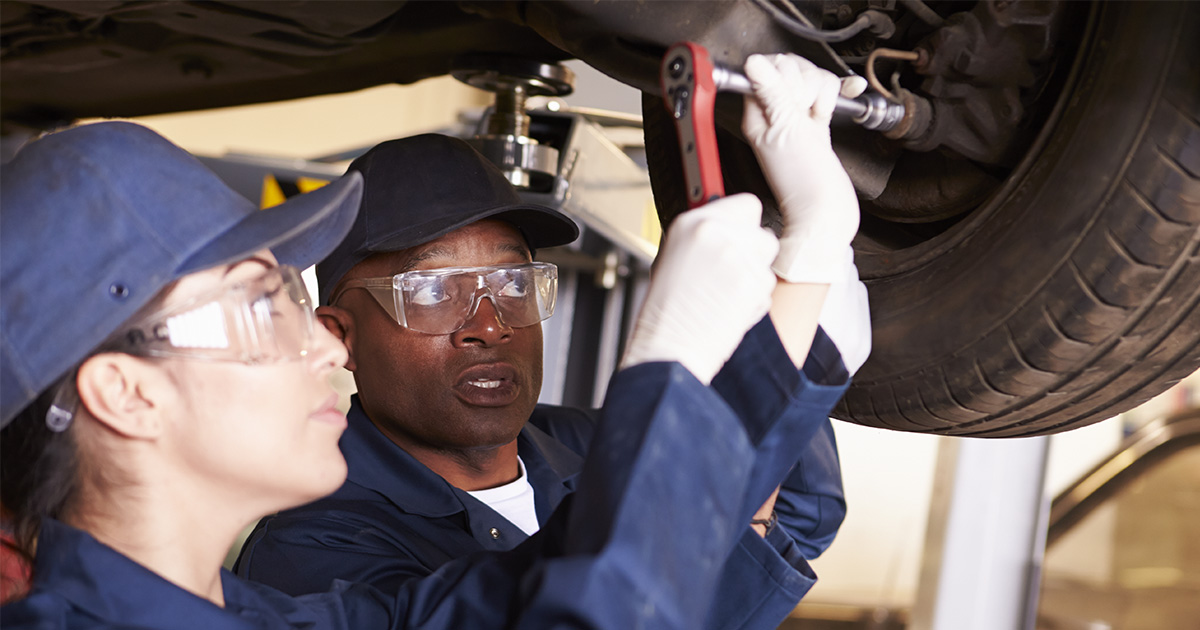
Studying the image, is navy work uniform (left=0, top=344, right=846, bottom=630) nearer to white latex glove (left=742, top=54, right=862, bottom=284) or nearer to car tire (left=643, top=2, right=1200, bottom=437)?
white latex glove (left=742, top=54, right=862, bottom=284)

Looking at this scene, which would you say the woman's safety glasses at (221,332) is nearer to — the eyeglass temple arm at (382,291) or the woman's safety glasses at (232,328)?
the woman's safety glasses at (232,328)

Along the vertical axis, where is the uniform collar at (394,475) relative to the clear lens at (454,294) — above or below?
below

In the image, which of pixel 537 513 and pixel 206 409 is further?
pixel 537 513

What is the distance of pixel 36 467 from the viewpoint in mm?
763

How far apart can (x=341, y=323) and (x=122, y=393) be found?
Result: 0.63 m

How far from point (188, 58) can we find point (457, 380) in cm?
89

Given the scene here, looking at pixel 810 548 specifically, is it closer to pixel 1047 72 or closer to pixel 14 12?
pixel 1047 72

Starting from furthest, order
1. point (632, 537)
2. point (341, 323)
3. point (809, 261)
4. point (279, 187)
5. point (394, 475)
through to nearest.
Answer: point (279, 187) < point (341, 323) < point (394, 475) < point (809, 261) < point (632, 537)

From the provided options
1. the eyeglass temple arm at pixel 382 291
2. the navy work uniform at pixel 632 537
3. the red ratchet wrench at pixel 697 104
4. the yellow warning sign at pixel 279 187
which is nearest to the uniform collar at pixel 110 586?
the navy work uniform at pixel 632 537

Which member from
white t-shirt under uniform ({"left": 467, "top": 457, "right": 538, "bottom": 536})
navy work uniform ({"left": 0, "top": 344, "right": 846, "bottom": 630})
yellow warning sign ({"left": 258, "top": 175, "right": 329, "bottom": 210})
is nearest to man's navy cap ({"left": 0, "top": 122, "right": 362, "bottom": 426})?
navy work uniform ({"left": 0, "top": 344, "right": 846, "bottom": 630})

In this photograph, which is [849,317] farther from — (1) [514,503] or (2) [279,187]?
(2) [279,187]

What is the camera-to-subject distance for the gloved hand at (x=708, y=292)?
0.72 meters

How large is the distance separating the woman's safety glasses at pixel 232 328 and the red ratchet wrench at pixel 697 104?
1.10 feet

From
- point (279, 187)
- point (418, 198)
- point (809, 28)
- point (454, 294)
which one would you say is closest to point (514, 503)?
point (454, 294)
